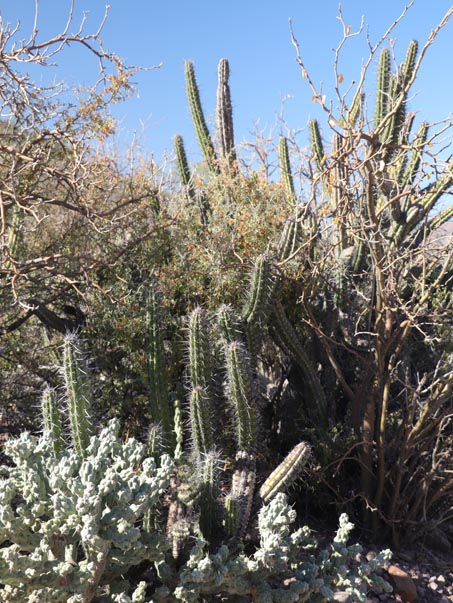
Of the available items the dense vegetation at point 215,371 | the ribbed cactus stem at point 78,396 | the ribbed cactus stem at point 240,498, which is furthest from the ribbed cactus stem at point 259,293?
the ribbed cactus stem at point 78,396

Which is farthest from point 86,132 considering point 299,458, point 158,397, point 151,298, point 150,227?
point 299,458

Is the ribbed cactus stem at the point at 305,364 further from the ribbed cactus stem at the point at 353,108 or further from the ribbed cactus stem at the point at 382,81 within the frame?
the ribbed cactus stem at the point at 382,81

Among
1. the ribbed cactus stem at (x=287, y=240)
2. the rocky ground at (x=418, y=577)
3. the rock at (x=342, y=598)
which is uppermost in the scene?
the ribbed cactus stem at (x=287, y=240)

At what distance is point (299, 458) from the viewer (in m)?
3.72

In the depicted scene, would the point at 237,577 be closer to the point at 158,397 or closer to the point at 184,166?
the point at 158,397

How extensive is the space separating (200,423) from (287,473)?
565mm

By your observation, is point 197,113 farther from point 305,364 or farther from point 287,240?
point 305,364

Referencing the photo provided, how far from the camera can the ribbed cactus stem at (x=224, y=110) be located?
27.9 ft

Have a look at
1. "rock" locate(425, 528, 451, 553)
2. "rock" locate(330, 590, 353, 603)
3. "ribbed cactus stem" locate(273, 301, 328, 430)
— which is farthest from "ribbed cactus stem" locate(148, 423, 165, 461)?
"rock" locate(425, 528, 451, 553)

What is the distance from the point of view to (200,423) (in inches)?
153

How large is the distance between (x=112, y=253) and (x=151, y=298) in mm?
1091

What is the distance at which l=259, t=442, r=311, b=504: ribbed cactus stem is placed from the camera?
374 centimetres

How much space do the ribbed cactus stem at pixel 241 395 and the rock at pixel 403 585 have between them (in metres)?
1.13

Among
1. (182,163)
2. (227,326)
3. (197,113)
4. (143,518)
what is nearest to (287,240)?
(227,326)
